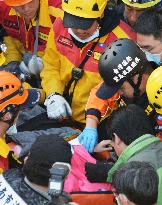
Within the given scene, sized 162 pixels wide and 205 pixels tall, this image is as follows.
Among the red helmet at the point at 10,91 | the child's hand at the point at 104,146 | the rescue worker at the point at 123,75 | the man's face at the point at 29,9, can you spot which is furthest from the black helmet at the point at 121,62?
the man's face at the point at 29,9

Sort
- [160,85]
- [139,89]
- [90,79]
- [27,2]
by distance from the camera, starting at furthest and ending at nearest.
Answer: [27,2], [90,79], [139,89], [160,85]

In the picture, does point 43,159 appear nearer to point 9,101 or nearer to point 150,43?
point 9,101

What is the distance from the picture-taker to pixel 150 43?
3.69 m

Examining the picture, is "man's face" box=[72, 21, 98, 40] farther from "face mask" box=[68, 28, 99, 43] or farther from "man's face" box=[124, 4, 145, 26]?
"man's face" box=[124, 4, 145, 26]

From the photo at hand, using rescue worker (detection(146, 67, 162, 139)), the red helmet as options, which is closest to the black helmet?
rescue worker (detection(146, 67, 162, 139))

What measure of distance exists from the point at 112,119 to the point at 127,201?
887 millimetres

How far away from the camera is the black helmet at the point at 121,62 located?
11.1ft

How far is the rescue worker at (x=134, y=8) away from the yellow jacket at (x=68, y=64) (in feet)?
0.63

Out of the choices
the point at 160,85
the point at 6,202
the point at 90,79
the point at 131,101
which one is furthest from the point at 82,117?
the point at 6,202

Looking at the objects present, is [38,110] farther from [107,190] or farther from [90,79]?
[107,190]

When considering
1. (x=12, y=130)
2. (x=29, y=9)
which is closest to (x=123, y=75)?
(x=12, y=130)

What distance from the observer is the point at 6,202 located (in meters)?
2.58

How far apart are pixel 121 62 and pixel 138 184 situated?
1.26 metres

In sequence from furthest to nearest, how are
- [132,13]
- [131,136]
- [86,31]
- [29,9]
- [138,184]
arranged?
1. [29,9]
2. [132,13]
3. [86,31]
4. [131,136]
5. [138,184]
